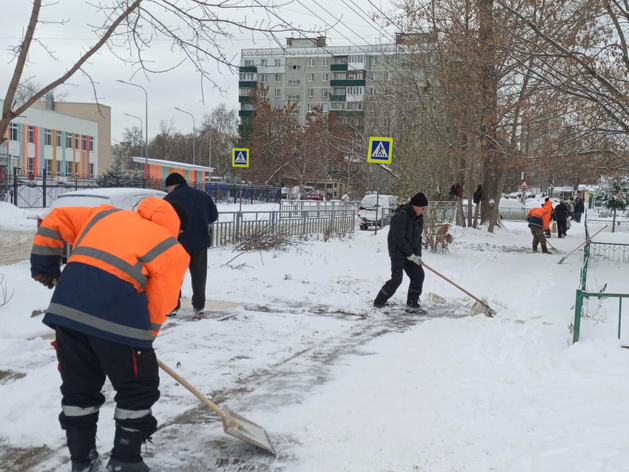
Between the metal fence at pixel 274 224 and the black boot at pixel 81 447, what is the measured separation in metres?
9.70

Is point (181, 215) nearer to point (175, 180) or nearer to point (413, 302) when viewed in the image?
point (175, 180)

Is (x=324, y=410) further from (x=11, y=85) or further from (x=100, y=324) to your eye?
(x=11, y=85)

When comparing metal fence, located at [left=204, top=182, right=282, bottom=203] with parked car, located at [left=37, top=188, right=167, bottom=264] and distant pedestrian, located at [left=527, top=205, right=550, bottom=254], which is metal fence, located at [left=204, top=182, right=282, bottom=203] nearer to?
distant pedestrian, located at [left=527, top=205, right=550, bottom=254]

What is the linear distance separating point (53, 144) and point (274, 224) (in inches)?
1786

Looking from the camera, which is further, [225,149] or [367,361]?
[225,149]

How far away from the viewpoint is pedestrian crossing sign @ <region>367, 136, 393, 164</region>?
14.0 metres

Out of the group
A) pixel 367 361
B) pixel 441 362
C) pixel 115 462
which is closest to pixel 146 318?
pixel 115 462

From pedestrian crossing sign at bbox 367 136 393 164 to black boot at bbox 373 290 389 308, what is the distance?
605 cm

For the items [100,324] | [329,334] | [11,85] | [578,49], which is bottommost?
[329,334]

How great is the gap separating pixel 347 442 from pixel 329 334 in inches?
120

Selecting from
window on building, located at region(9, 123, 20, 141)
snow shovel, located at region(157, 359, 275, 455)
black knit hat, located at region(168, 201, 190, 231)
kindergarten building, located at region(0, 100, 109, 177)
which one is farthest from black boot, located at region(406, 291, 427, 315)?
window on building, located at region(9, 123, 20, 141)

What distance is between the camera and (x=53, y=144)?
52688 mm

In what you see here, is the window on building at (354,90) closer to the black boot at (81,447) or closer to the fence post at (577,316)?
the fence post at (577,316)

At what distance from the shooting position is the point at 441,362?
18.7ft
